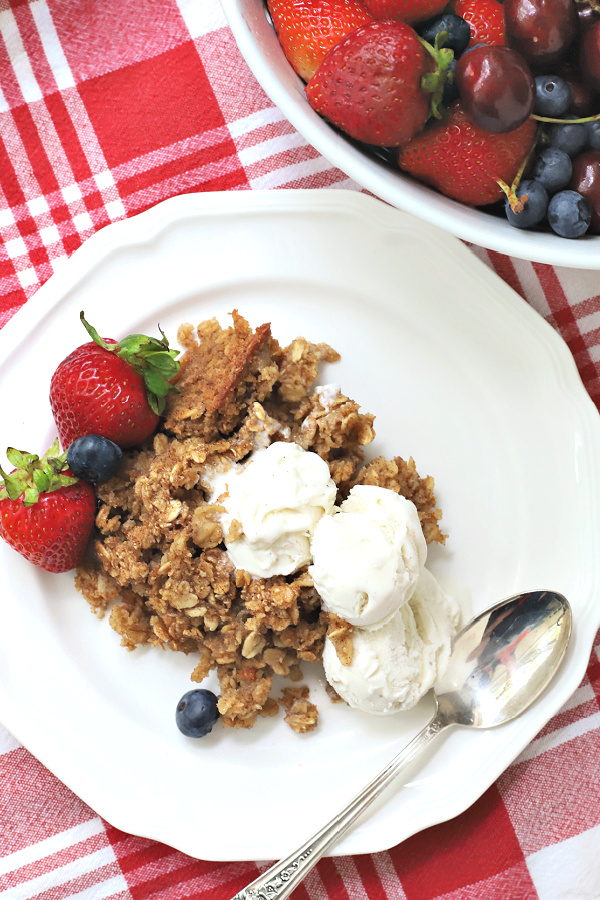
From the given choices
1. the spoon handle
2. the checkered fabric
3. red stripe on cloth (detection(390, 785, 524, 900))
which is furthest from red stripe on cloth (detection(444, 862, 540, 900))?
the spoon handle

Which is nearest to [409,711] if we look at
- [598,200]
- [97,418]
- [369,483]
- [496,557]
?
[496,557]

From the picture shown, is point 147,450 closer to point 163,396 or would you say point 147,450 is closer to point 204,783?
point 163,396

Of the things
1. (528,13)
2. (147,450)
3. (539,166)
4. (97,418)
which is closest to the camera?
(528,13)

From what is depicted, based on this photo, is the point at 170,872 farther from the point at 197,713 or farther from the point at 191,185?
the point at 191,185

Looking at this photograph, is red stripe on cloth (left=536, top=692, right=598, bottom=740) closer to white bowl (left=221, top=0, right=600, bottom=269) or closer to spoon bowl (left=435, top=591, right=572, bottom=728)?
spoon bowl (left=435, top=591, right=572, bottom=728)

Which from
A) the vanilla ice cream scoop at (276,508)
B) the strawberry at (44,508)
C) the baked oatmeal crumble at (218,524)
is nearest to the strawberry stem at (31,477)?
the strawberry at (44,508)

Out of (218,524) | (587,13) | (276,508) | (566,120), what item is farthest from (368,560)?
(587,13)
